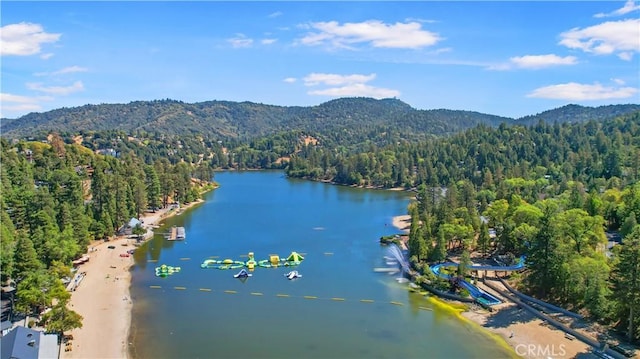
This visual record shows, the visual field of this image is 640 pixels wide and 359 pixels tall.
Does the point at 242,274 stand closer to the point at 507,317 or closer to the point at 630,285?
the point at 507,317

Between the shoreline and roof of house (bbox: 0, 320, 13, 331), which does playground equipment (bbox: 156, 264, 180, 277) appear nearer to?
roof of house (bbox: 0, 320, 13, 331)

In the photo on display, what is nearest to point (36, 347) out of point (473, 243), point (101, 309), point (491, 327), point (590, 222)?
point (101, 309)

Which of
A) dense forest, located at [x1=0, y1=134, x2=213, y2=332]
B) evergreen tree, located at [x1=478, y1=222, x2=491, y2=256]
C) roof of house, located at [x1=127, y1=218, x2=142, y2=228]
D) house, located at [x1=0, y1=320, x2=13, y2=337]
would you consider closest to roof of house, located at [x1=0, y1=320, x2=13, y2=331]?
house, located at [x1=0, y1=320, x2=13, y2=337]

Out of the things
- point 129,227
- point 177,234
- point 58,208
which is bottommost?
point 177,234

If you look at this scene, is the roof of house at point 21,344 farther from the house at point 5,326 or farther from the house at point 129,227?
the house at point 129,227

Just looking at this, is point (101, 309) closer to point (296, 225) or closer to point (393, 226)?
point (296, 225)

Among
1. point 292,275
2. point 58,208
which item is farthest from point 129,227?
point 292,275
